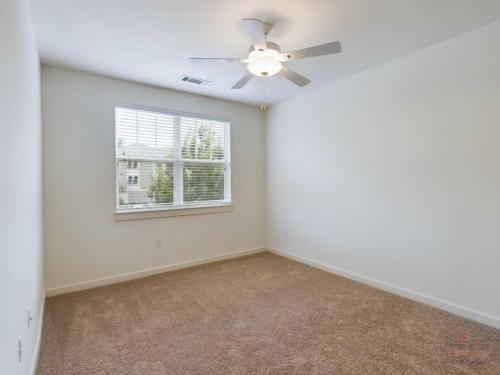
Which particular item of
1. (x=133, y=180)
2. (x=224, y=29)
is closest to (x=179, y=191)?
(x=133, y=180)

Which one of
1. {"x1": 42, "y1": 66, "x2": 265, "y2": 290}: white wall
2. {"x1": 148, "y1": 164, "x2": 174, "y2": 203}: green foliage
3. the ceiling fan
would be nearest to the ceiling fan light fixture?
the ceiling fan

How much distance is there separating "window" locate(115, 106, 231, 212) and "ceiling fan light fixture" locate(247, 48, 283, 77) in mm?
1922

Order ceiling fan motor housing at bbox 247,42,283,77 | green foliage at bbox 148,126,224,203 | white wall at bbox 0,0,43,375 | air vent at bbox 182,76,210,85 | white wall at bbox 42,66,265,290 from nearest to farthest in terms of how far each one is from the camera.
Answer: white wall at bbox 0,0,43,375
ceiling fan motor housing at bbox 247,42,283,77
white wall at bbox 42,66,265,290
air vent at bbox 182,76,210,85
green foliage at bbox 148,126,224,203

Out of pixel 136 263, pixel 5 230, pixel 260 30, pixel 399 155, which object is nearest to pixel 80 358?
pixel 5 230

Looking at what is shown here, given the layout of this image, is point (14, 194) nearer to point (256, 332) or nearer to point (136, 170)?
point (256, 332)

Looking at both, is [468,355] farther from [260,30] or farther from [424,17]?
[260,30]

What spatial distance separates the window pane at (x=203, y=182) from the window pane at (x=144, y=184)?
0.24 meters

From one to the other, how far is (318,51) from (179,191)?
2640 millimetres

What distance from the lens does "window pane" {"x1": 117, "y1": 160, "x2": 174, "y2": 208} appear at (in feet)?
11.4

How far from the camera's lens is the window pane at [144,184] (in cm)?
348

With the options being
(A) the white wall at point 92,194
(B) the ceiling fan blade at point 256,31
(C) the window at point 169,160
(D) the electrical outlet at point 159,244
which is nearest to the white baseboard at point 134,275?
(A) the white wall at point 92,194

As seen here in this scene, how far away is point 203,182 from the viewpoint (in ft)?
13.6

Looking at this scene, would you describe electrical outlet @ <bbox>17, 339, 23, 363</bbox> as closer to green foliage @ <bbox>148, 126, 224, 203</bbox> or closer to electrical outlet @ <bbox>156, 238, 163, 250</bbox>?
electrical outlet @ <bbox>156, 238, 163, 250</bbox>

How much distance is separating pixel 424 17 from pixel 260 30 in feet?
4.43
